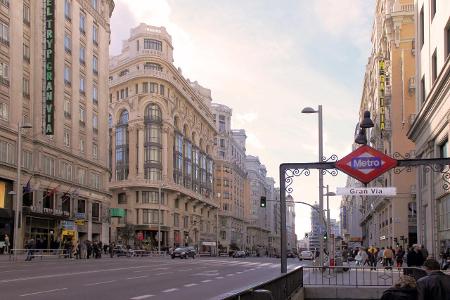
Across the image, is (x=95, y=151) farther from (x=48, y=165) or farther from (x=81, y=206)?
(x=48, y=165)

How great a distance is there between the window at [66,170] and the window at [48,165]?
205 cm

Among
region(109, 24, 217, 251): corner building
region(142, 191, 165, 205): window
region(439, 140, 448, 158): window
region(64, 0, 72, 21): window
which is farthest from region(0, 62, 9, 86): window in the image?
region(142, 191, 165, 205): window

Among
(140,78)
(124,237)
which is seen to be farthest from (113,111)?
(124,237)

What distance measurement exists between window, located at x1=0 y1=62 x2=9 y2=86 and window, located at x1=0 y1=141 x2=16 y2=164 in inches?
189

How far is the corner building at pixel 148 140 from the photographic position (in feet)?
351

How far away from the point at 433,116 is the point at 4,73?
35029mm

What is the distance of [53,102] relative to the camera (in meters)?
58.7

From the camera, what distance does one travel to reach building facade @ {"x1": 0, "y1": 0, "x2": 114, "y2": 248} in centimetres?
5378

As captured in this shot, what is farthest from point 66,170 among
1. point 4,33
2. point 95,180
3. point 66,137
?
point 4,33

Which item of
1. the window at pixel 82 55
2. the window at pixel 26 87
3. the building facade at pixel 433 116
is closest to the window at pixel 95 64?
the window at pixel 82 55

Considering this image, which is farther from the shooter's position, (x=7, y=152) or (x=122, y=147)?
(x=122, y=147)

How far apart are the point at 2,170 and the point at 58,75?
44.4 ft

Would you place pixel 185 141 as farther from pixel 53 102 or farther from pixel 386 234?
pixel 53 102

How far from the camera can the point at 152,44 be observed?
112 metres
